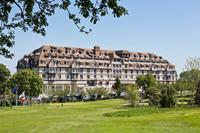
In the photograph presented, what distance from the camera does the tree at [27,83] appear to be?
395ft

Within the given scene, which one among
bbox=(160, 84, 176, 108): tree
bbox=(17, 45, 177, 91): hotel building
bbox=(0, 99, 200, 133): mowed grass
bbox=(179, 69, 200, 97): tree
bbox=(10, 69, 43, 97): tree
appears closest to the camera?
bbox=(0, 99, 200, 133): mowed grass

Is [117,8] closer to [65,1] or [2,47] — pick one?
[65,1]

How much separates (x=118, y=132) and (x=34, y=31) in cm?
2302

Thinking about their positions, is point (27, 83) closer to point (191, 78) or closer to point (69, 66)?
point (191, 78)

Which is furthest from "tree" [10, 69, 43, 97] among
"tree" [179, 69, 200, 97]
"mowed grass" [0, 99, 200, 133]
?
"mowed grass" [0, 99, 200, 133]

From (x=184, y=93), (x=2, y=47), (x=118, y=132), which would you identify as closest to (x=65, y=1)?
(x=2, y=47)

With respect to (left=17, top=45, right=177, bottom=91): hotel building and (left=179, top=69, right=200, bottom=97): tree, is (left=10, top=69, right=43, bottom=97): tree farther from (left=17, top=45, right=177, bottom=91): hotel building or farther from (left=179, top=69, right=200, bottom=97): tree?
(left=17, top=45, right=177, bottom=91): hotel building

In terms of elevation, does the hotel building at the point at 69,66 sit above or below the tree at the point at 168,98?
above

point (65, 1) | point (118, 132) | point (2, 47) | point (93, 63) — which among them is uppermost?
point (93, 63)

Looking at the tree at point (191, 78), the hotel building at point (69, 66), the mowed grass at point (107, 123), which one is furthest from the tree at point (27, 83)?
the mowed grass at point (107, 123)

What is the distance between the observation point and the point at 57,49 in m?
184

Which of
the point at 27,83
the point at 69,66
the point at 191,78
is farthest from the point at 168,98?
the point at 69,66

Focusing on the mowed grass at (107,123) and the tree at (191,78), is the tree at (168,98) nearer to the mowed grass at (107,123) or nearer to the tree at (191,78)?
the mowed grass at (107,123)

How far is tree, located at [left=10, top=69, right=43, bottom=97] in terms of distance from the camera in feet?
395
